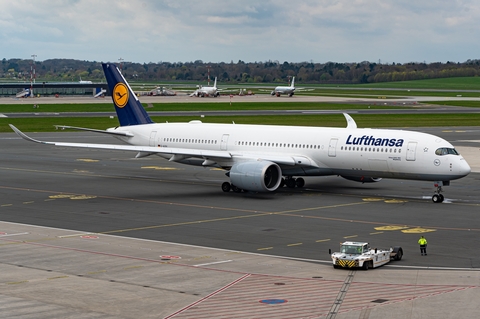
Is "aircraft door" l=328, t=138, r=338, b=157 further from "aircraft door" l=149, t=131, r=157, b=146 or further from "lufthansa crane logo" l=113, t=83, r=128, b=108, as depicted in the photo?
"lufthansa crane logo" l=113, t=83, r=128, b=108

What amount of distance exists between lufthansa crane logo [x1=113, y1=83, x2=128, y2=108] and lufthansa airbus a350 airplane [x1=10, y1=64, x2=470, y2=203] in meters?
5.10

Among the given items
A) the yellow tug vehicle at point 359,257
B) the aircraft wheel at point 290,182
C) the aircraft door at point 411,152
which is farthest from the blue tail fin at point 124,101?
the yellow tug vehicle at point 359,257

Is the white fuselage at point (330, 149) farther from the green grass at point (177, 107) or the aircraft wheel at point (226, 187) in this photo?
the green grass at point (177, 107)

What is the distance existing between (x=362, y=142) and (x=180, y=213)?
46.6 ft

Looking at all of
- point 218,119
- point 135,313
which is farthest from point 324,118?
point 135,313

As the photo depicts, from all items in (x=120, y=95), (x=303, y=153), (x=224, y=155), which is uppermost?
(x=120, y=95)

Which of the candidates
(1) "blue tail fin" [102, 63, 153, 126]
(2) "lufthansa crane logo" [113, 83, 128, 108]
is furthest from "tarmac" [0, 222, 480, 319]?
(2) "lufthansa crane logo" [113, 83, 128, 108]

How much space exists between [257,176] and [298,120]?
71.1 meters

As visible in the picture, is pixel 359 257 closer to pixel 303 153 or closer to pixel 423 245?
pixel 423 245

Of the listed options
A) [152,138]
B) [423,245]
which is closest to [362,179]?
[152,138]

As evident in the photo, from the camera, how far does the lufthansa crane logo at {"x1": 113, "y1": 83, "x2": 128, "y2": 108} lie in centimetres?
6756

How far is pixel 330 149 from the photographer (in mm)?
55500

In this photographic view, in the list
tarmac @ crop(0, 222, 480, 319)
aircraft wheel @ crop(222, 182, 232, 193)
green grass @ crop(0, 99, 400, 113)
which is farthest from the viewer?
green grass @ crop(0, 99, 400, 113)

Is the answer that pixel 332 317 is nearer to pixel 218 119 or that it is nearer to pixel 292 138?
pixel 292 138
